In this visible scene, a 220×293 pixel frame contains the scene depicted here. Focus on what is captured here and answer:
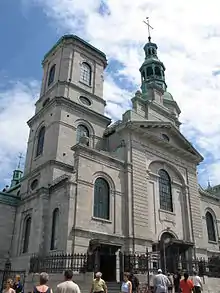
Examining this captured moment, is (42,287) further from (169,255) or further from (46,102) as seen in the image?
(46,102)

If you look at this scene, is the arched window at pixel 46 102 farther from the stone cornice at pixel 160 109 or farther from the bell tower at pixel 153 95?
the stone cornice at pixel 160 109

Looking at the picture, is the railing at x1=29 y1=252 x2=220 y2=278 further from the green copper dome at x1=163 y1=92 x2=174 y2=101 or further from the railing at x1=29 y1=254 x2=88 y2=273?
the green copper dome at x1=163 y1=92 x2=174 y2=101

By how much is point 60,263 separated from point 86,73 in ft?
76.7

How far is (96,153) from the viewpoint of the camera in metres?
25.7

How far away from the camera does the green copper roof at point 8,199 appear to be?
2984 cm

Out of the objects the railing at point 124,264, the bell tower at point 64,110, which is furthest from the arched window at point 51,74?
the railing at point 124,264

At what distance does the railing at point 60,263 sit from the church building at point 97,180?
1.15m

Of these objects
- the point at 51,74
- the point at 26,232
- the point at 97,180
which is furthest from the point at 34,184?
the point at 51,74

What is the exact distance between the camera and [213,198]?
36.8 metres

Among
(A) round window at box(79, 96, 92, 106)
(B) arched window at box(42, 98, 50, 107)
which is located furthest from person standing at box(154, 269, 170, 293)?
(B) arched window at box(42, 98, 50, 107)

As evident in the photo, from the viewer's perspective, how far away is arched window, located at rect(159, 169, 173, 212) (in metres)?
29.9

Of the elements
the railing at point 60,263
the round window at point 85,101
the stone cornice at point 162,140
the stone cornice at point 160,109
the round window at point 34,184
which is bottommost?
the railing at point 60,263

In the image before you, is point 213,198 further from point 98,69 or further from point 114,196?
point 98,69

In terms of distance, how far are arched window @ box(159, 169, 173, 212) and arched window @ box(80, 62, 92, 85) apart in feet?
45.7
